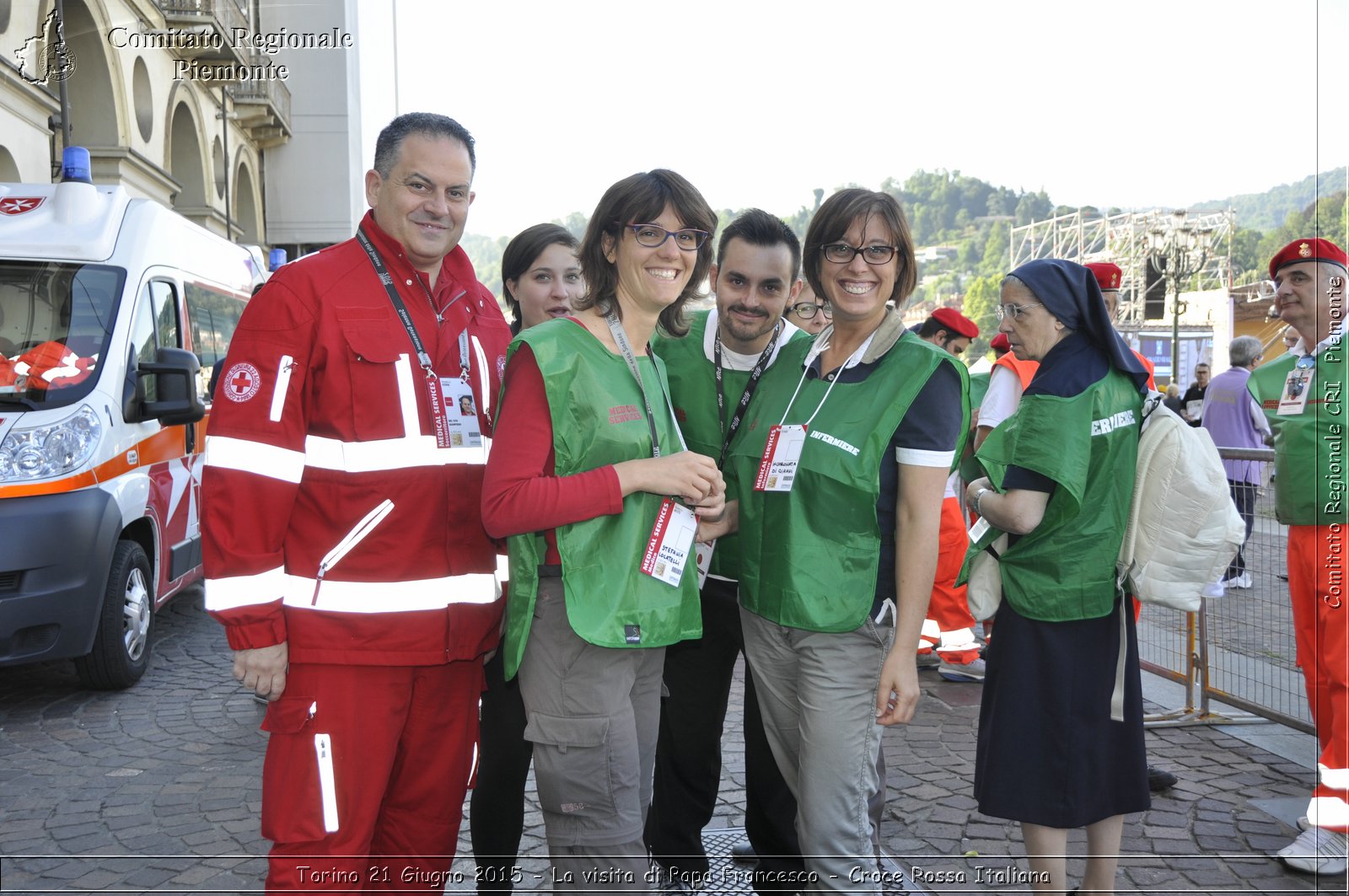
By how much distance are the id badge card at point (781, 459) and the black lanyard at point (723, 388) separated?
1.07 ft

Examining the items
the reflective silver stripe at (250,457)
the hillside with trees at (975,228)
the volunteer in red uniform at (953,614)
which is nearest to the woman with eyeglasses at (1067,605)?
the reflective silver stripe at (250,457)

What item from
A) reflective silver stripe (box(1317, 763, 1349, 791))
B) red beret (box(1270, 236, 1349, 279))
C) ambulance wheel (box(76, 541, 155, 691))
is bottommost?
reflective silver stripe (box(1317, 763, 1349, 791))

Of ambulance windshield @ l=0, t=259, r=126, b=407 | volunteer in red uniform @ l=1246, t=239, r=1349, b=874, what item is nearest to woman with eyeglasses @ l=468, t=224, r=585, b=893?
volunteer in red uniform @ l=1246, t=239, r=1349, b=874

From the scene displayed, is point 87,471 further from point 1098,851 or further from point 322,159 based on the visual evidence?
point 322,159

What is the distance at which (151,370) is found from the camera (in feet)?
18.2

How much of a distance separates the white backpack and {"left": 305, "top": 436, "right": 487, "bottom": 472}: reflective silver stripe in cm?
217

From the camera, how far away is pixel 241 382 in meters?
2.30

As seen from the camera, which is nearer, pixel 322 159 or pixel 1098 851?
pixel 1098 851

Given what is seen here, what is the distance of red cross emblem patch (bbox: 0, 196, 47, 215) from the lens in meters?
5.74

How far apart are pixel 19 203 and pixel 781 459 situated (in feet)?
18.0

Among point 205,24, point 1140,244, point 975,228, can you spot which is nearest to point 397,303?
point 205,24

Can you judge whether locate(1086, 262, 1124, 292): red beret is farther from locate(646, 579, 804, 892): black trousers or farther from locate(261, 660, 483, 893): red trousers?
locate(261, 660, 483, 893): red trousers

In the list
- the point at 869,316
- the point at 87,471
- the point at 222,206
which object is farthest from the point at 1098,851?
the point at 222,206

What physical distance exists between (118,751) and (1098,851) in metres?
4.52
